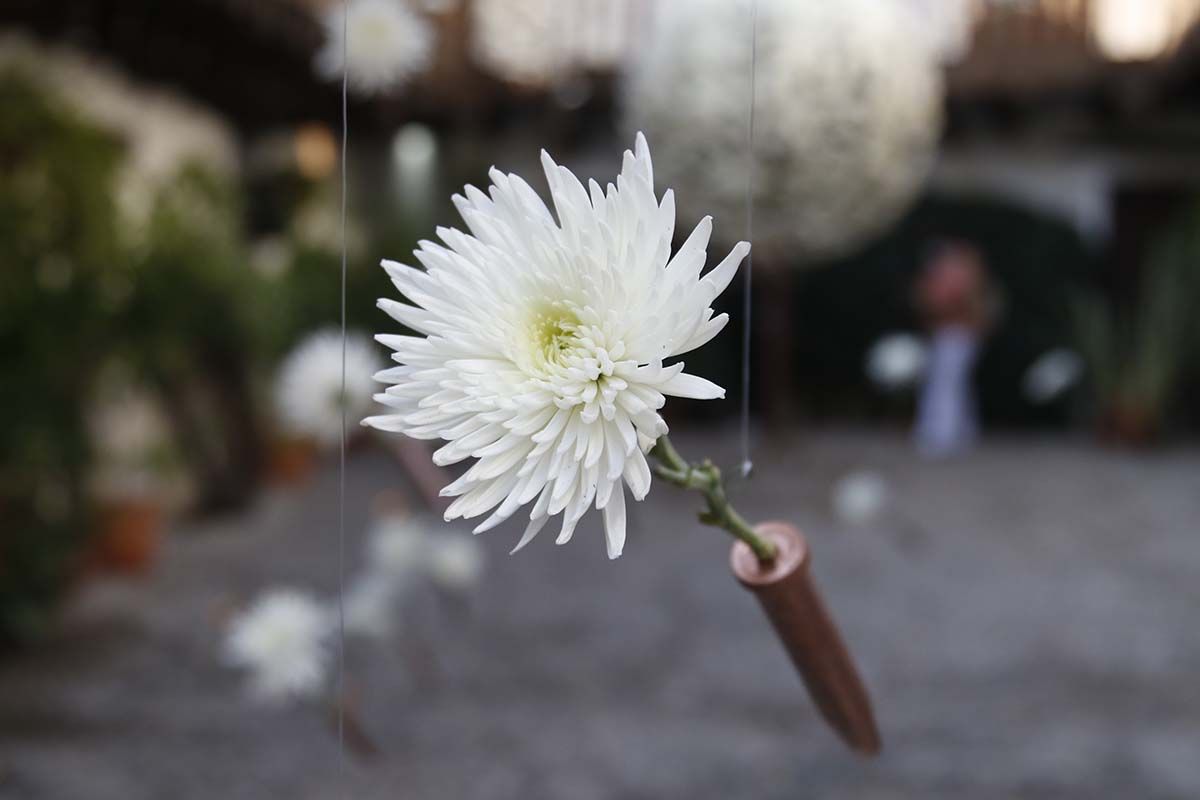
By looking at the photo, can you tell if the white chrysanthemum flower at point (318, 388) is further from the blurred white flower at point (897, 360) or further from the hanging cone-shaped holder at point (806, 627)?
the blurred white flower at point (897, 360)

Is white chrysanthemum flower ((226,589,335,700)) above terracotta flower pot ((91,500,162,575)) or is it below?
above

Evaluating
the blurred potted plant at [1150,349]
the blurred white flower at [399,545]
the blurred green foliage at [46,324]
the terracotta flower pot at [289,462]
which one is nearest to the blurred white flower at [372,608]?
the blurred white flower at [399,545]

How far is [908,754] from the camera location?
2.31m

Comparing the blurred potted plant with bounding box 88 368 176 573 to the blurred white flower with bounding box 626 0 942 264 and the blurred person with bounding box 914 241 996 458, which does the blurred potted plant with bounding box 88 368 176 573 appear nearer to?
the blurred white flower with bounding box 626 0 942 264

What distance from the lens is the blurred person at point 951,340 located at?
5805 millimetres

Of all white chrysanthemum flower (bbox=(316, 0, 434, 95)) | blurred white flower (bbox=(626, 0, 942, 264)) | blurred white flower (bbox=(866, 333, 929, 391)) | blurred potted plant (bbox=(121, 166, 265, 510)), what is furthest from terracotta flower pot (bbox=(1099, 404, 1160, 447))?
white chrysanthemum flower (bbox=(316, 0, 434, 95))

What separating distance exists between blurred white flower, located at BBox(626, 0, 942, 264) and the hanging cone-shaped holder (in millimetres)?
2736

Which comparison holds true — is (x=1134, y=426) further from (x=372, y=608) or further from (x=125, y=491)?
(x=372, y=608)

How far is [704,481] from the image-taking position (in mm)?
418

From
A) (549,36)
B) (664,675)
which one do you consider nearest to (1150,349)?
(549,36)

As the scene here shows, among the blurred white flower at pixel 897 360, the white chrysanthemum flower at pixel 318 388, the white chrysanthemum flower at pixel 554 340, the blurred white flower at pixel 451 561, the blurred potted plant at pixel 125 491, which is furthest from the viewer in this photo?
the blurred white flower at pixel 897 360

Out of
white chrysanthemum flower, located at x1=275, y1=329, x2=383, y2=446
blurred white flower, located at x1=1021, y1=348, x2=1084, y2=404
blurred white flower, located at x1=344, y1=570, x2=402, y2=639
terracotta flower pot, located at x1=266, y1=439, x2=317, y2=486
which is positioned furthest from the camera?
blurred white flower, located at x1=1021, y1=348, x2=1084, y2=404

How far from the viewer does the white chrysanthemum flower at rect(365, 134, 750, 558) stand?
0.36 m

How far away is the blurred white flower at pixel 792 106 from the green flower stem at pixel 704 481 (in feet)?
9.12
